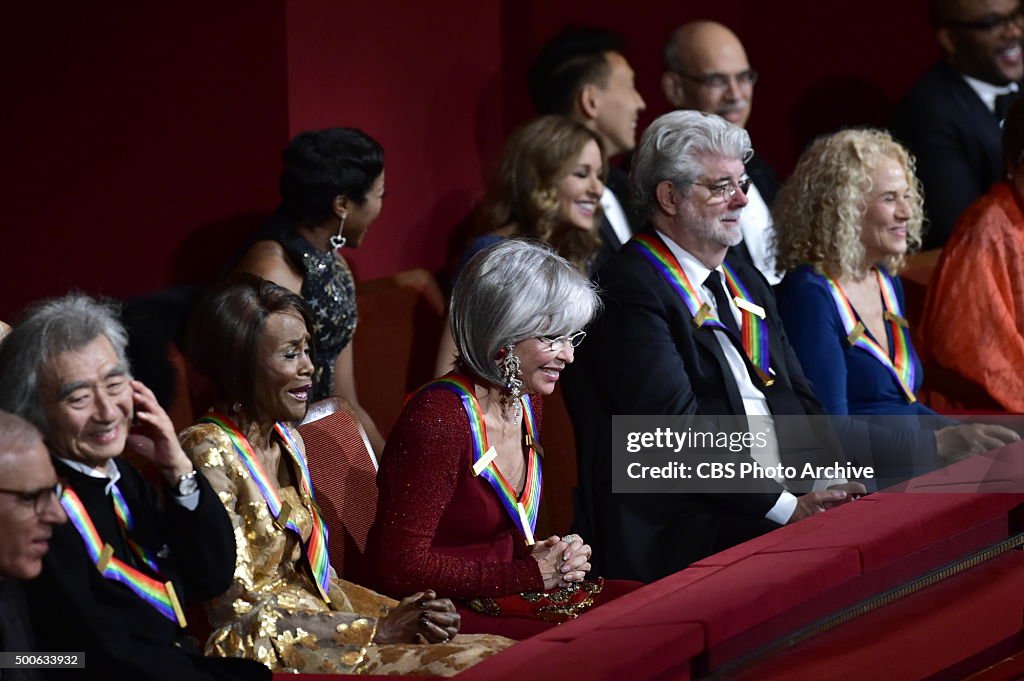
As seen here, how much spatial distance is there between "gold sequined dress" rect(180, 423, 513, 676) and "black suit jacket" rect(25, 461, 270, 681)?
0.38ft

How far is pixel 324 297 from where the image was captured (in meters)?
4.43

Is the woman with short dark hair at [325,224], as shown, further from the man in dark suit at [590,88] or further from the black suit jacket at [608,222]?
the man in dark suit at [590,88]

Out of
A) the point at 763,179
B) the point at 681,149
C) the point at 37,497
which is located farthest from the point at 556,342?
the point at 763,179

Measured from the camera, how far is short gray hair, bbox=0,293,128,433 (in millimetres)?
2613

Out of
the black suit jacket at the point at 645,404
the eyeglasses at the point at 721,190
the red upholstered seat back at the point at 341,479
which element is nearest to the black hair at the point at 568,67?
the eyeglasses at the point at 721,190

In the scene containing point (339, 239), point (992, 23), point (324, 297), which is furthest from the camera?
point (992, 23)

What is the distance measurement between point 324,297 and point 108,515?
1.83 meters

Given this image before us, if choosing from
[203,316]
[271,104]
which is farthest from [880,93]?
[203,316]

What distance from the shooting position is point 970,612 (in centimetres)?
320

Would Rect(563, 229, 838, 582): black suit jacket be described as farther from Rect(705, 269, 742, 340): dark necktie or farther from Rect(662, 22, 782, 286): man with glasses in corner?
Rect(662, 22, 782, 286): man with glasses in corner

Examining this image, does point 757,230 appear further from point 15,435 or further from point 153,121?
point 15,435

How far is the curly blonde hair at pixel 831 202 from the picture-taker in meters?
4.46

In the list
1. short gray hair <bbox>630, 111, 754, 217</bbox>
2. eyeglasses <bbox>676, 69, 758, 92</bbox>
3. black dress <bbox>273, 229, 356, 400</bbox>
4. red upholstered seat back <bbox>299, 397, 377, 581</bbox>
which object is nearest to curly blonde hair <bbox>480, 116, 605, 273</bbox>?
black dress <bbox>273, 229, 356, 400</bbox>

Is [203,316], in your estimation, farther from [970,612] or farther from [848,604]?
[970,612]
